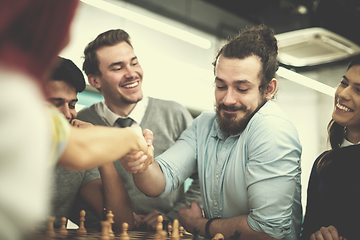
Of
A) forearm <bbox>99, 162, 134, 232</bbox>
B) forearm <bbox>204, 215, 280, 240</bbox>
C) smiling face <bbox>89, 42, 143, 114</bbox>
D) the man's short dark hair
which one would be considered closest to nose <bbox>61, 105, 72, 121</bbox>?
the man's short dark hair

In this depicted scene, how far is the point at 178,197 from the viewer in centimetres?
210

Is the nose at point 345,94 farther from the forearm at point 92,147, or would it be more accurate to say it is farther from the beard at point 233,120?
the forearm at point 92,147

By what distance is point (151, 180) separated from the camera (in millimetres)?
1567

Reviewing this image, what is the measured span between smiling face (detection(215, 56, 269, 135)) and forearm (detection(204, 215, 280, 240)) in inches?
18.5

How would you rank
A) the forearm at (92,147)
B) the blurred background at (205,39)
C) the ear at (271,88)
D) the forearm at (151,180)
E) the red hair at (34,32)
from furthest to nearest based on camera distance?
the blurred background at (205,39), the ear at (271,88), the forearm at (151,180), the forearm at (92,147), the red hair at (34,32)

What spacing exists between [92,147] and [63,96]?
2.99 feet

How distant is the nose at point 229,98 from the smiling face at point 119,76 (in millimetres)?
614

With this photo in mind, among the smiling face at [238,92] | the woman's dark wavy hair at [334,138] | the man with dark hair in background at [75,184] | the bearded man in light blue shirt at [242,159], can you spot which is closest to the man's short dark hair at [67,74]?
the man with dark hair in background at [75,184]

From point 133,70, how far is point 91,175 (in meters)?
0.69

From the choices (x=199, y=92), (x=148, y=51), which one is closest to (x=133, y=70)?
(x=148, y=51)

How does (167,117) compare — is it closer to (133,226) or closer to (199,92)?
(133,226)

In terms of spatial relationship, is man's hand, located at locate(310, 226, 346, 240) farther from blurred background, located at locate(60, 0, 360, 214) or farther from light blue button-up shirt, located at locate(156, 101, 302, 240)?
blurred background, located at locate(60, 0, 360, 214)

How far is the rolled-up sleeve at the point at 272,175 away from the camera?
4.54 feet

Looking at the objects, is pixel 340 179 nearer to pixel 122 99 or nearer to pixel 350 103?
pixel 350 103
